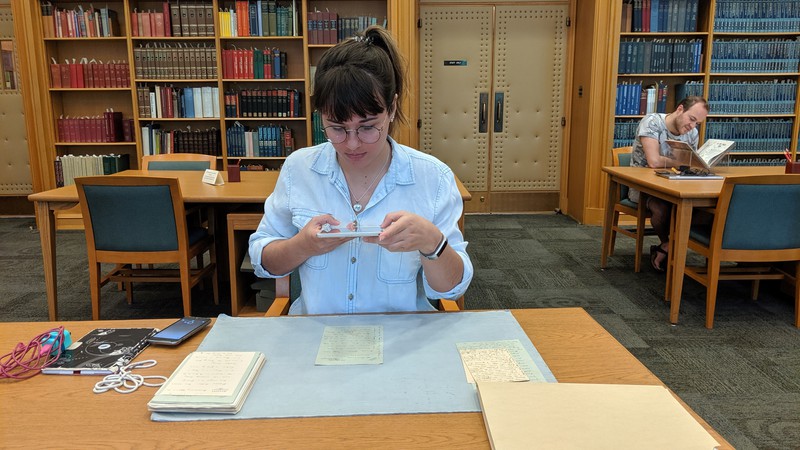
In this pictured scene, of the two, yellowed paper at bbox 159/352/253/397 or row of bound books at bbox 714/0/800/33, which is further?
row of bound books at bbox 714/0/800/33

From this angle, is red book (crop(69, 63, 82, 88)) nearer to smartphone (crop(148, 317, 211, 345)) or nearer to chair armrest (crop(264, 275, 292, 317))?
chair armrest (crop(264, 275, 292, 317))

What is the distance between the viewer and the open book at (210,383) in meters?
0.88

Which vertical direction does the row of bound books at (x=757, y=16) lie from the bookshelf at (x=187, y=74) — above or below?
above

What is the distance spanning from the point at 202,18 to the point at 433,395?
4.90 m

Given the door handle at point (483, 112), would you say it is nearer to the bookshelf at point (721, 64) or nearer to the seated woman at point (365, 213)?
the bookshelf at point (721, 64)

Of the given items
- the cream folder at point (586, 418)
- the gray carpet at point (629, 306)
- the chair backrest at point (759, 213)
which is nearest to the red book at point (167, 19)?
the gray carpet at point (629, 306)

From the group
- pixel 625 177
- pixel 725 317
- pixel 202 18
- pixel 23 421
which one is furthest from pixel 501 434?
pixel 202 18

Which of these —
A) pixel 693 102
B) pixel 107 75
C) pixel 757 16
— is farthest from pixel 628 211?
pixel 107 75

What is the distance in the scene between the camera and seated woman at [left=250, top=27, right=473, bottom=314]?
125 centimetres

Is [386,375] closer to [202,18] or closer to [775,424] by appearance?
[775,424]

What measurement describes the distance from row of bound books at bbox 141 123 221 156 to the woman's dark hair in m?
4.27

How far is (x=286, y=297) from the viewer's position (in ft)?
5.06

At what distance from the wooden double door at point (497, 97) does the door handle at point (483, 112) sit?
0.01m

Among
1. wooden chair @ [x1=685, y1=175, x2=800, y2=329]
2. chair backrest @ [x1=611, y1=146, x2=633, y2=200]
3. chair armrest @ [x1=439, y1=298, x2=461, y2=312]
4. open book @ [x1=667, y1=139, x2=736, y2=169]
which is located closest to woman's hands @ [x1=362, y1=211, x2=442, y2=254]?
chair armrest @ [x1=439, y1=298, x2=461, y2=312]
